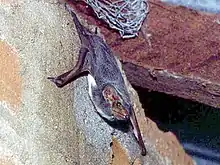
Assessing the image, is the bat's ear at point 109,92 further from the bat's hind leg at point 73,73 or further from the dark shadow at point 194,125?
the dark shadow at point 194,125

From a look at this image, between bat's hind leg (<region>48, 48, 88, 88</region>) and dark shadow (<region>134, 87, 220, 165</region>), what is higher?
bat's hind leg (<region>48, 48, 88, 88</region>)

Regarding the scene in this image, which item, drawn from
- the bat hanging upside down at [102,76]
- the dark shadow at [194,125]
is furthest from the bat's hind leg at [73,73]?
the dark shadow at [194,125]

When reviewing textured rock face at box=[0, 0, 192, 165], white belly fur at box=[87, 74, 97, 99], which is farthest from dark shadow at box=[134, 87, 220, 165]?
white belly fur at box=[87, 74, 97, 99]

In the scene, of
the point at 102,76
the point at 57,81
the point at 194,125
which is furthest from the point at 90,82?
the point at 194,125

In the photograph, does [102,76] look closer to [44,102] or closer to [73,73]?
[73,73]

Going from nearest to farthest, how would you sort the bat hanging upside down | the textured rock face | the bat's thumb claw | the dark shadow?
the textured rock face
the bat's thumb claw
the bat hanging upside down
the dark shadow

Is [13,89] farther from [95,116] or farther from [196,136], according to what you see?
[196,136]

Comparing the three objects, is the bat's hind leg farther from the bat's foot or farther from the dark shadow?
the dark shadow

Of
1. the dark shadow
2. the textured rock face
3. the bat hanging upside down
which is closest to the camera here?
the textured rock face
